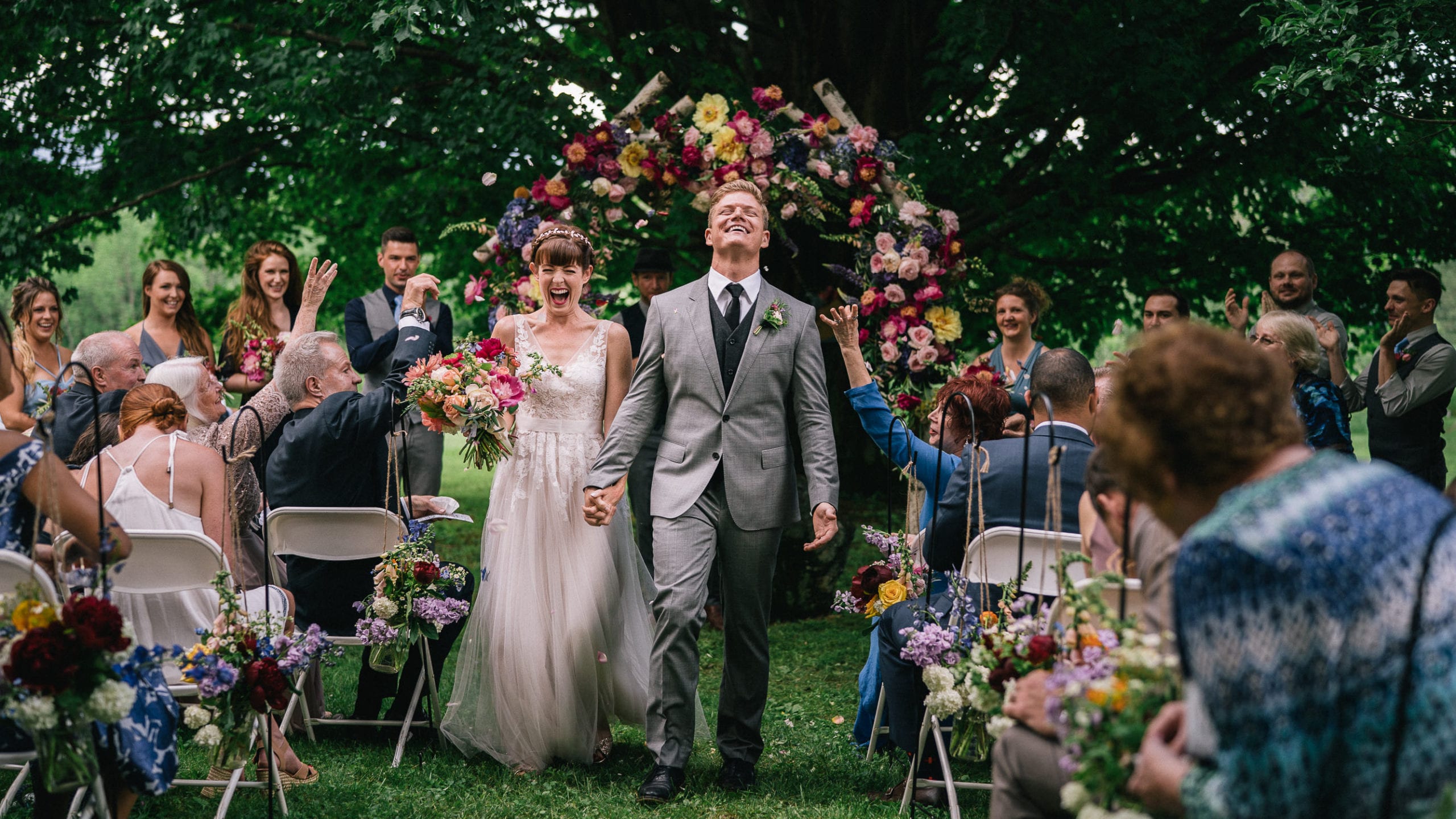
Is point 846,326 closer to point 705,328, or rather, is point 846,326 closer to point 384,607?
point 705,328

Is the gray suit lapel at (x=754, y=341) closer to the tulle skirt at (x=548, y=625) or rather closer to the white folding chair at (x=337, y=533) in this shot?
the tulle skirt at (x=548, y=625)

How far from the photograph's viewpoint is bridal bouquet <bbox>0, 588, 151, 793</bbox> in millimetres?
2828

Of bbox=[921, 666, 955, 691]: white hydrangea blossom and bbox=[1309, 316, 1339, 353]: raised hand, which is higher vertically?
bbox=[1309, 316, 1339, 353]: raised hand

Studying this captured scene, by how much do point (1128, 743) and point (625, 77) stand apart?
7.74 m

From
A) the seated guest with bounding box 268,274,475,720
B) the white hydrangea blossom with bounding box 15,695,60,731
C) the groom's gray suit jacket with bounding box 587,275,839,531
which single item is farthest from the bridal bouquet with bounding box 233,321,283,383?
the white hydrangea blossom with bounding box 15,695,60,731

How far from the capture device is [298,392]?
5160mm

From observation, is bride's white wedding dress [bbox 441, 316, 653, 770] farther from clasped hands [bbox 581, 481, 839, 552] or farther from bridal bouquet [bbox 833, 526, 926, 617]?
bridal bouquet [bbox 833, 526, 926, 617]

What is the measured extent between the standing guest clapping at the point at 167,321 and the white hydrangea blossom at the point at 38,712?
4231 millimetres

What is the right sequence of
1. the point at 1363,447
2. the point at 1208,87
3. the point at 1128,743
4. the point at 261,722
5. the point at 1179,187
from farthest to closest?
1. the point at 1363,447
2. the point at 1179,187
3. the point at 1208,87
4. the point at 261,722
5. the point at 1128,743

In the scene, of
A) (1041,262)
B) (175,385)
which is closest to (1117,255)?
(1041,262)

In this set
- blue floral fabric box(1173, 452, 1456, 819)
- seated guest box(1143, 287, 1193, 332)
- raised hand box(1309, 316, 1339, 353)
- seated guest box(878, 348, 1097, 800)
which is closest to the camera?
blue floral fabric box(1173, 452, 1456, 819)

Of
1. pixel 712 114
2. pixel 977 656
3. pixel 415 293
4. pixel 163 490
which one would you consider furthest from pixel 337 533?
pixel 712 114

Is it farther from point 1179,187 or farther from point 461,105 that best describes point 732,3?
point 1179,187

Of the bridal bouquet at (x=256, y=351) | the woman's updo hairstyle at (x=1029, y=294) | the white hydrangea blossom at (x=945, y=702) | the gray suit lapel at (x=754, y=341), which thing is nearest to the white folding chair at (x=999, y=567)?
the white hydrangea blossom at (x=945, y=702)
